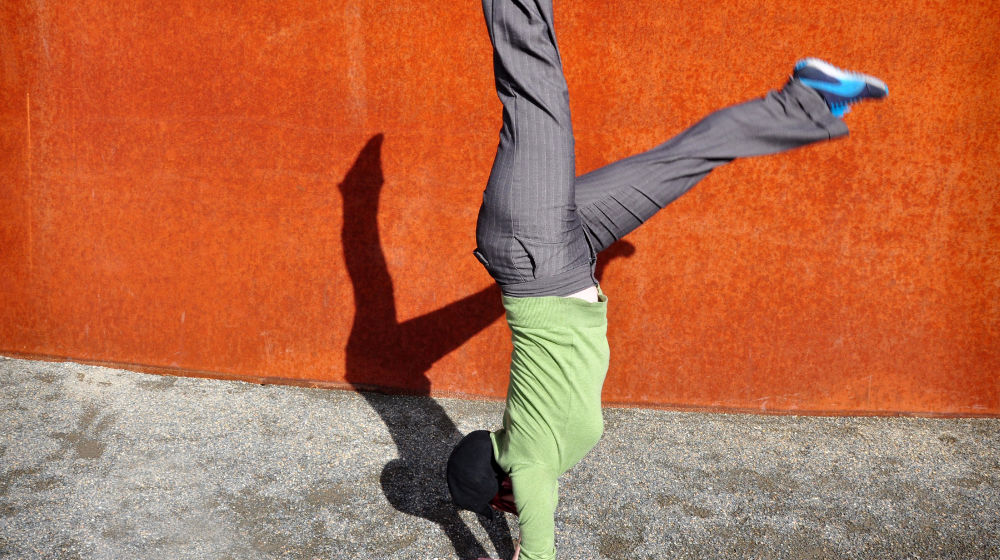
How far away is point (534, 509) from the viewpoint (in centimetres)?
189

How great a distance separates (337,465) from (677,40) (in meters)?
2.45

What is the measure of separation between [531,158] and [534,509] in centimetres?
93

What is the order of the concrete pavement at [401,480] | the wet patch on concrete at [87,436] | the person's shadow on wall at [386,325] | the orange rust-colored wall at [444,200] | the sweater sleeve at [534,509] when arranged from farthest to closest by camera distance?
the person's shadow on wall at [386,325], the orange rust-colored wall at [444,200], the wet patch on concrete at [87,436], the concrete pavement at [401,480], the sweater sleeve at [534,509]

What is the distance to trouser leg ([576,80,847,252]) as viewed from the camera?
5.95 feet

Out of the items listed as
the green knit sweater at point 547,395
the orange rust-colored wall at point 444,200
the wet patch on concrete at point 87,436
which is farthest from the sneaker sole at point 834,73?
the wet patch on concrete at point 87,436

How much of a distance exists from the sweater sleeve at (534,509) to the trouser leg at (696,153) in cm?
66

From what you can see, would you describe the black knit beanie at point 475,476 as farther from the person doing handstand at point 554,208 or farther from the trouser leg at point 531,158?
the trouser leg at point 531,158

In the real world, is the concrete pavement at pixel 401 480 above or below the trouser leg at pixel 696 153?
below

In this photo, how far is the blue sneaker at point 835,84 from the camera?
1.84m

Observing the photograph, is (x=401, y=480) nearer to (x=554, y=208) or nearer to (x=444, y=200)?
(x=444, y=200)

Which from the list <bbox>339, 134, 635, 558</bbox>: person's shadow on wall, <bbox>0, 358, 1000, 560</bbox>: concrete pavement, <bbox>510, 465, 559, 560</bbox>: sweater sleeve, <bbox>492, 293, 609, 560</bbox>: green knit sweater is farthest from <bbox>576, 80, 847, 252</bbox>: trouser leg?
<bbox>339, 134, 635, 558</bbox>: person's shadow on wall

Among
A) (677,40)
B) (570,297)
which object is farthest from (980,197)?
(570,297)

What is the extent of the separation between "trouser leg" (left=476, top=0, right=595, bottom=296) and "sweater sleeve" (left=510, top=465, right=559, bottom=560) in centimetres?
50

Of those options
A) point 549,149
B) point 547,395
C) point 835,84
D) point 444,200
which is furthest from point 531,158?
point 444,200
